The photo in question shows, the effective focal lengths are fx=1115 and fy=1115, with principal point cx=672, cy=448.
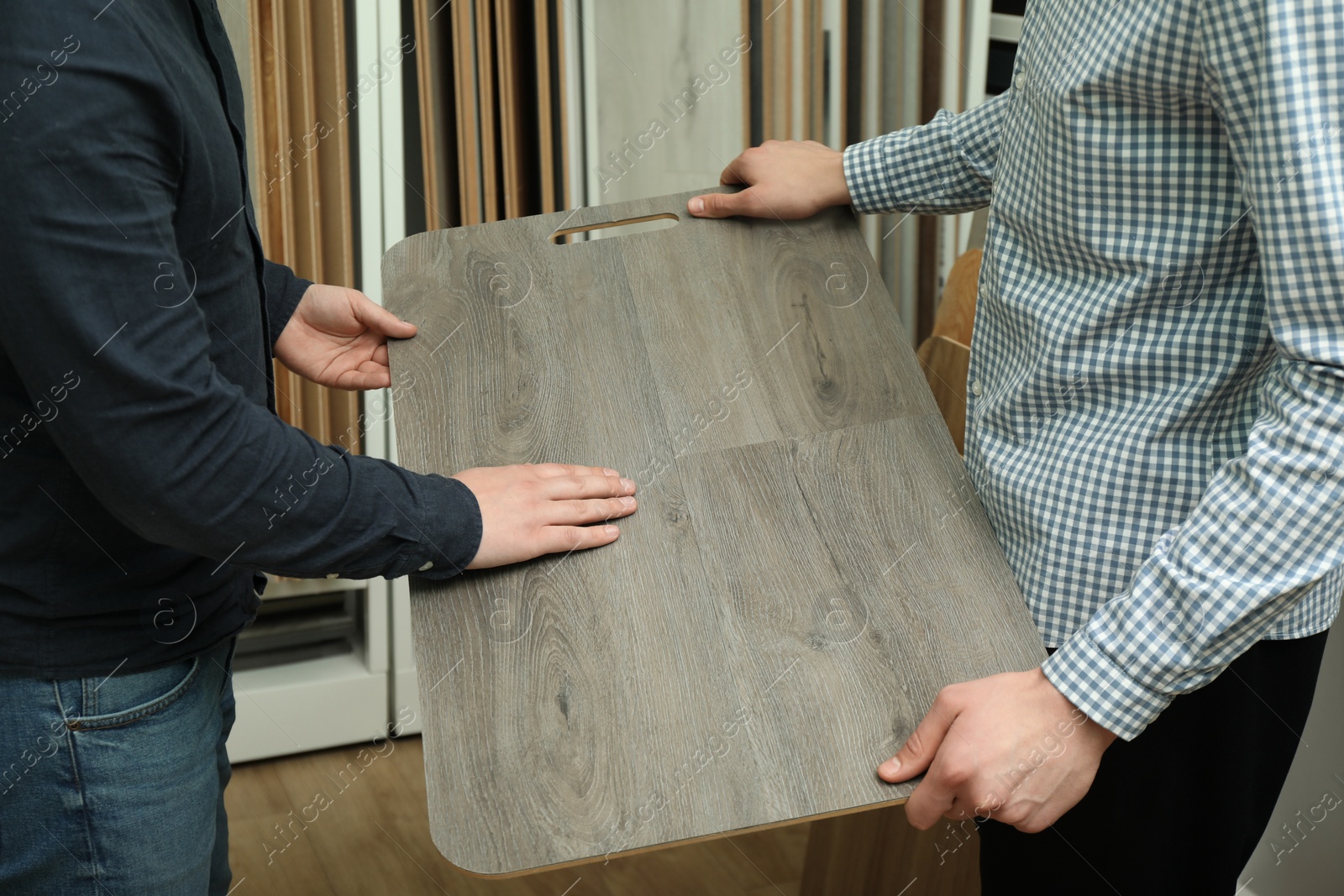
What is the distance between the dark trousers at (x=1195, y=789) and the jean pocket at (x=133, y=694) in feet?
2.23

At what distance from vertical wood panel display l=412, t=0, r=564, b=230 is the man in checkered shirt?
109 cm

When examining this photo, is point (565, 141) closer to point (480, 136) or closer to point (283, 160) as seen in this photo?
point (480, 136)

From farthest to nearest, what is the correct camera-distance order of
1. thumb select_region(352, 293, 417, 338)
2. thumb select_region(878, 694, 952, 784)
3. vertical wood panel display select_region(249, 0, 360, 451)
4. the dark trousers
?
vertical wood panel display select_region(249, 0, 360, 451)
thumb select_region(352, 293, 417, 338)
the dark trousers
thumb select_region(878, 694, 952, 784)

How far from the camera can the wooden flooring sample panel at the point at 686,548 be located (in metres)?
0.70

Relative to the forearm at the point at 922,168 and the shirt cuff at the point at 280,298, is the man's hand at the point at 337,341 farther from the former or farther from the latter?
the forearm at the point at 922,168

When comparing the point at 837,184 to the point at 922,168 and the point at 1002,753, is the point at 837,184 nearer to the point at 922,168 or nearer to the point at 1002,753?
the point at 922,168

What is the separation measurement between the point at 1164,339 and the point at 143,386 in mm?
649

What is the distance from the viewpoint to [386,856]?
1.82 m

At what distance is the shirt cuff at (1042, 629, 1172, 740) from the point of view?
0.70 meters

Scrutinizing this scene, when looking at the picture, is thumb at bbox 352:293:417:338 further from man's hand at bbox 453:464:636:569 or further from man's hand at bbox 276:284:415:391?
man's hand at bbox 453:464:636:569

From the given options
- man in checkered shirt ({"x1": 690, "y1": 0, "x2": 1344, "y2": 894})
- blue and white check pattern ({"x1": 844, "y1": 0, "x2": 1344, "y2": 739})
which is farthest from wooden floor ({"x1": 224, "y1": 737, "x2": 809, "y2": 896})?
blue and white check pattern ({"x1": 844, "y1": 0, "x2": 1344, "y2": 739})

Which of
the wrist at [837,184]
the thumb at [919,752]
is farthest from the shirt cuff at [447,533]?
the wrist at [837,184]

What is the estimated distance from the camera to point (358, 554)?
0.76 metres

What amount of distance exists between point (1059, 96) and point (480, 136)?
128 centimetres
